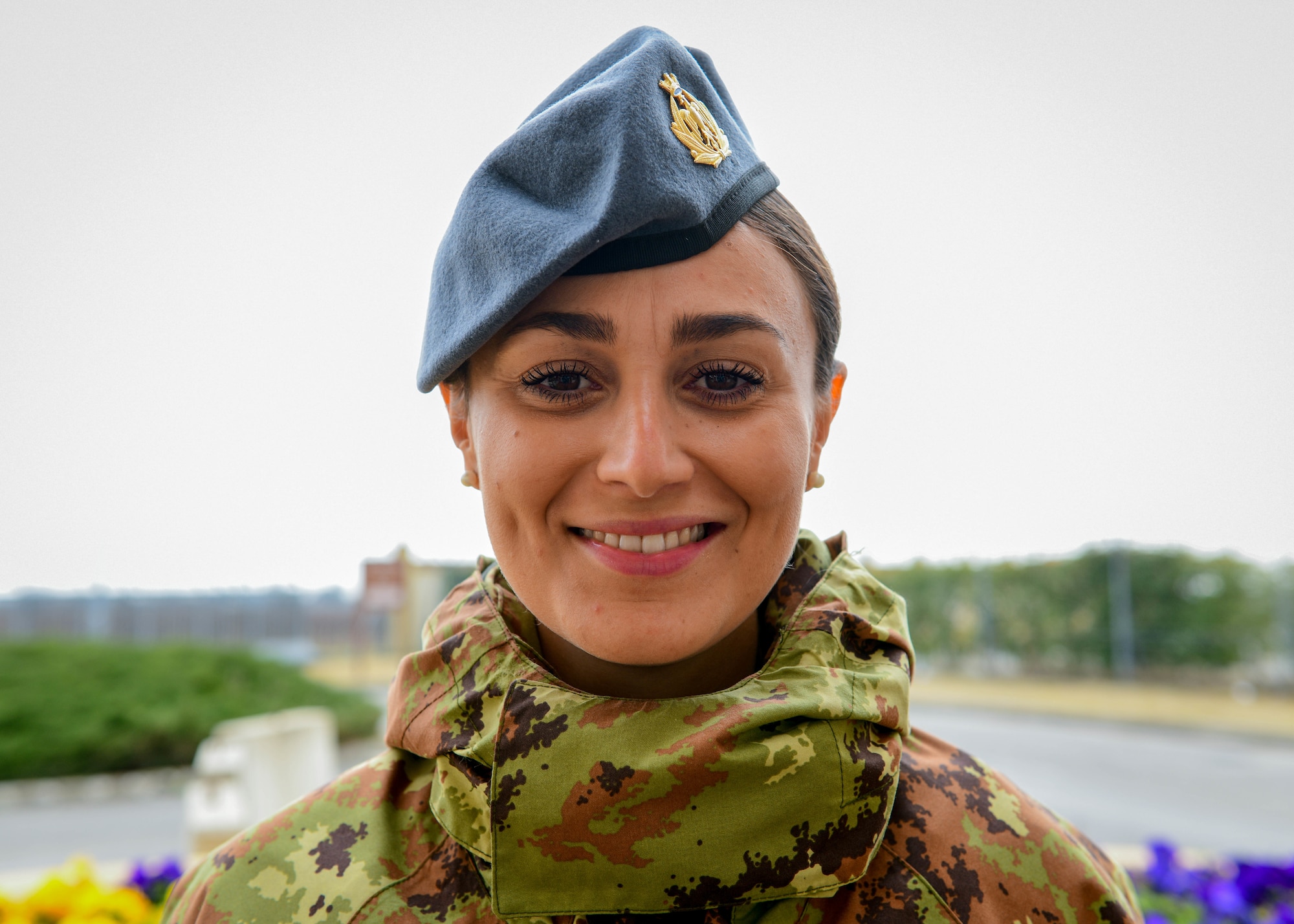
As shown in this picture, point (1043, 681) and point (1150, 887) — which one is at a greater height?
point (1150, 887)

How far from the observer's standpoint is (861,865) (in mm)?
1235

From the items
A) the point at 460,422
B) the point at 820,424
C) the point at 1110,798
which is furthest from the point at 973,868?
the point at 1110,798

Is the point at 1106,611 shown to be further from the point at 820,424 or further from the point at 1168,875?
the point at 820,424

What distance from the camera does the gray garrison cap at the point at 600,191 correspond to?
1.24m

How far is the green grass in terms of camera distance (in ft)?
35.7

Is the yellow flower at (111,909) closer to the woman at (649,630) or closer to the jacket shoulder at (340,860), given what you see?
the jacket shoulder at (340,860)

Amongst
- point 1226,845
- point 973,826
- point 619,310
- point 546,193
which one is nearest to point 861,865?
point 973,826

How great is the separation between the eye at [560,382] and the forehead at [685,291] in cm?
7

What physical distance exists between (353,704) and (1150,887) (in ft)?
35.4

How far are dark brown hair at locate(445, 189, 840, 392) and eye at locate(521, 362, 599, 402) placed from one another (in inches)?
6.8

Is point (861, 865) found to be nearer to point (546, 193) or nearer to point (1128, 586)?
point (546, 193)

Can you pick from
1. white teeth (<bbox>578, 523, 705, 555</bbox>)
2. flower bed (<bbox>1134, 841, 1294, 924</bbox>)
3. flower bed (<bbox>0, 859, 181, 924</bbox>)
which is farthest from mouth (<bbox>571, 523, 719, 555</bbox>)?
flower bed (<bbox>1134, 841, 1294, 924</bbox>)

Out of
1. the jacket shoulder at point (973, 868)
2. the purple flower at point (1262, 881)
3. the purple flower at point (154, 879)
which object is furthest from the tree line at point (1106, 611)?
the jacket shoulder at point (973, 868)

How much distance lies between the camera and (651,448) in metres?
1.21
